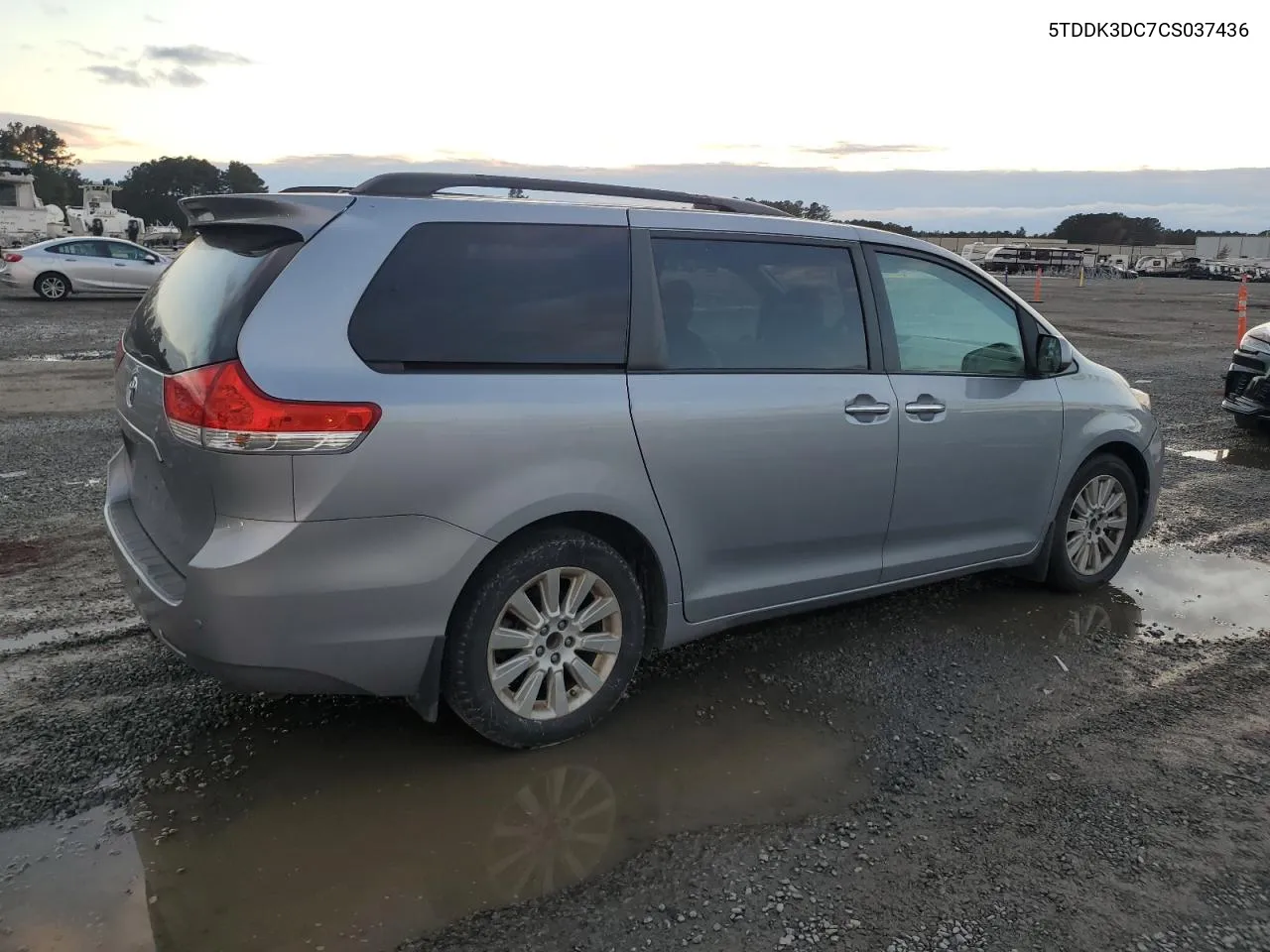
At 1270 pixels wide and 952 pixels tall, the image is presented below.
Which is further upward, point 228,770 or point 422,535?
point 422,535

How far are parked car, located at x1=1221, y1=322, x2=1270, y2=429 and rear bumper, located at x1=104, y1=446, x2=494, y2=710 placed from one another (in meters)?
8.35

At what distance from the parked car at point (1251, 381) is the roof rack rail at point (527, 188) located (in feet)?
22.0

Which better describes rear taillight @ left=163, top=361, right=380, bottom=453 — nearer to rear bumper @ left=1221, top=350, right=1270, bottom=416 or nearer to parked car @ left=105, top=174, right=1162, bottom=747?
parked car @ left=105, top=174, right=1162, bottom=747

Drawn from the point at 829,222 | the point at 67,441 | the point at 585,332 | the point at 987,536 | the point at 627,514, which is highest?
the point at 829,222

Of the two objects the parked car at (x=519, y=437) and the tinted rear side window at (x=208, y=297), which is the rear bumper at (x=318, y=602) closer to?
the parked car at (x=519, y=437)

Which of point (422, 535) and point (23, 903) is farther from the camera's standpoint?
point (422, 535)

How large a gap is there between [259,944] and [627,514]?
1.67 metres

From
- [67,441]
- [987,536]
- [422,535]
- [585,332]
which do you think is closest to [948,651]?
[987,536]

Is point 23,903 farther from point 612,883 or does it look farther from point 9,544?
point 9,544

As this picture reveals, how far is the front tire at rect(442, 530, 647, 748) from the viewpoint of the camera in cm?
335

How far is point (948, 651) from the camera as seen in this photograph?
4.62 metres

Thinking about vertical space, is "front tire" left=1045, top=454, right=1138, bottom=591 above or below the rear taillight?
below

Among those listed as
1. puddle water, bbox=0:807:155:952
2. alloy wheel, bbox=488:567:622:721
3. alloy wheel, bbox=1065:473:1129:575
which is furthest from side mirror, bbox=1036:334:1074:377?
puddle water, bbox=0:807:155:952

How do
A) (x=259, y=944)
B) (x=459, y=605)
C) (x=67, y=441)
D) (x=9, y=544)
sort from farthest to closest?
(x=67, y=441)
(x=9, y=544)
(x=459, y=605)
(x=259, y=944)
